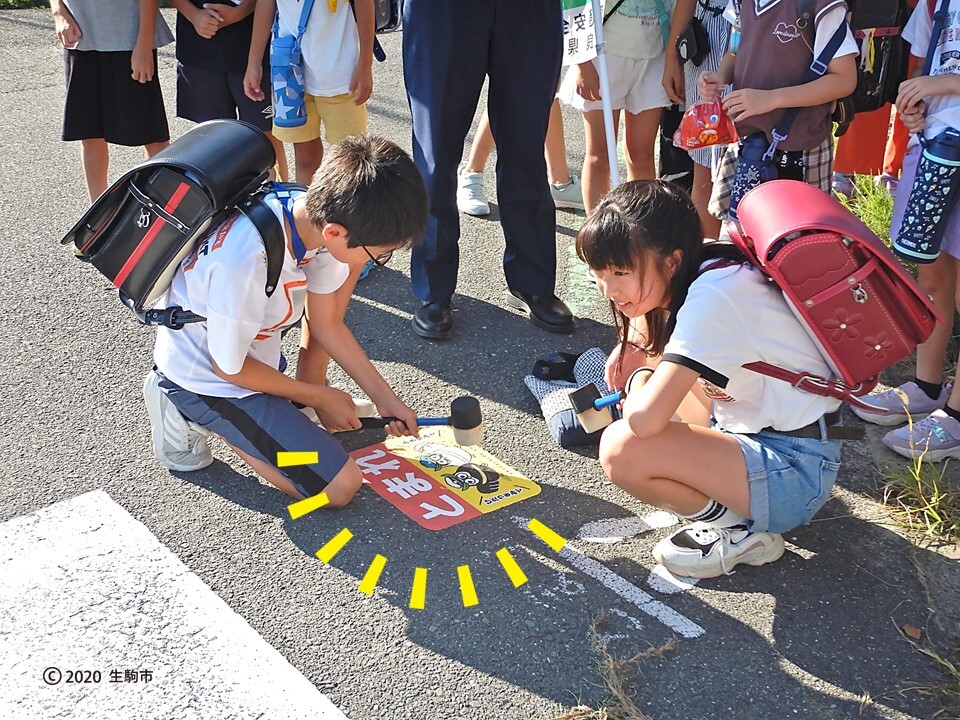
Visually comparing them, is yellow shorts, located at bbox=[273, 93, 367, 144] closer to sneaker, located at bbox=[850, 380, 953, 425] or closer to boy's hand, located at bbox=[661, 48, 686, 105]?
boy's hand, located at bbox=[661, 48, 686, 105]

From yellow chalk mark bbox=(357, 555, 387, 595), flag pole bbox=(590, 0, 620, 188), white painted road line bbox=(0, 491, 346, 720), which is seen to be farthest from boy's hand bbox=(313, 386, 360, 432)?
flag pole bbox=(590, 0, 620, 188)

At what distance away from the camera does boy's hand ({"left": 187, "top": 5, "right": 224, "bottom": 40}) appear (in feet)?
13.4

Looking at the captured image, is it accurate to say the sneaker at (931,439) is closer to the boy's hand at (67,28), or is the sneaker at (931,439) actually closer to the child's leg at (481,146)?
the child's leg at (481,146)

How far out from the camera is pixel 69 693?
221cm

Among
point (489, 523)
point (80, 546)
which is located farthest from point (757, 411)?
point (80, 546)

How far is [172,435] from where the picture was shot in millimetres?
2947

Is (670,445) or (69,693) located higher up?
(670,445)

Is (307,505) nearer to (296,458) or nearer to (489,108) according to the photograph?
(296,458)

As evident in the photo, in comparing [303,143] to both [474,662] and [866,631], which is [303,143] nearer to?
[474,662]

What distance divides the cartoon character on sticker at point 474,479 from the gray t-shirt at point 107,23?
2.48 metres

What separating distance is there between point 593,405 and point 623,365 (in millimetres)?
157

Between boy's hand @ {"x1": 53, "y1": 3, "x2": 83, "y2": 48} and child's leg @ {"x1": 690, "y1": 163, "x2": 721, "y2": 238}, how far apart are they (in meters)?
2.65

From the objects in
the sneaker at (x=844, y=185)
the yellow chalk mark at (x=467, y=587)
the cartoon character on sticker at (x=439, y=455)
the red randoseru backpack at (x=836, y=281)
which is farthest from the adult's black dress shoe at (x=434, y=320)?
the sneaker at (x=844, y=185)

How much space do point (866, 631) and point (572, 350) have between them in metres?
1.59
